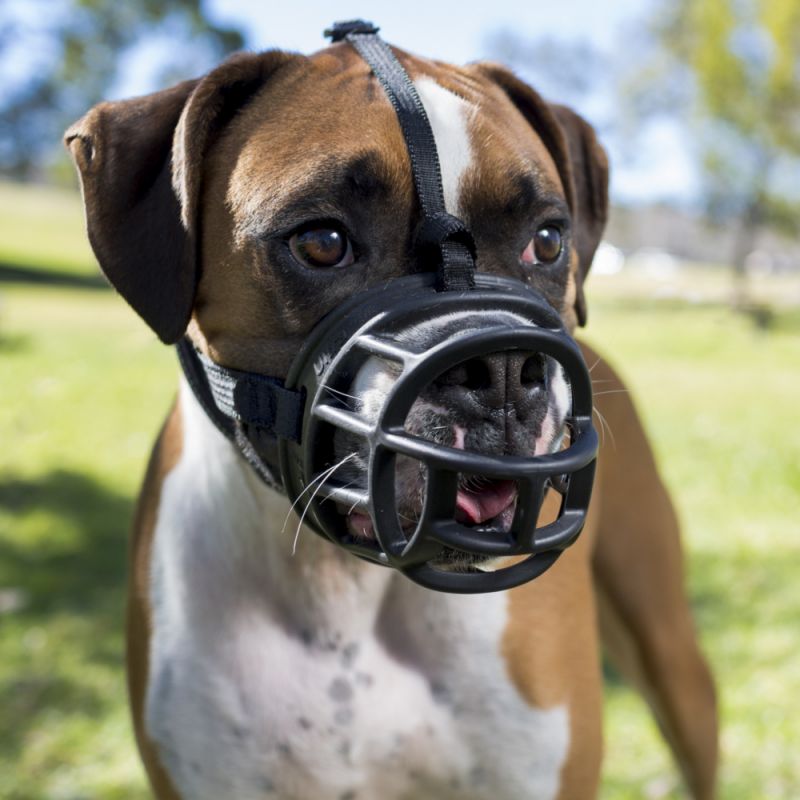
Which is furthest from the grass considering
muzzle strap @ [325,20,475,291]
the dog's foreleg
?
muzzle strap @ [325,20,475,291]

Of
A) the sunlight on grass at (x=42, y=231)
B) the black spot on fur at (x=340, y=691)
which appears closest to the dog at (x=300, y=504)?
the black spot on fur at (x=340, y=691)

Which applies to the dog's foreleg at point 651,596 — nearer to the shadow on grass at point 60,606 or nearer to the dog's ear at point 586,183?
the dog's ear at point 586,183

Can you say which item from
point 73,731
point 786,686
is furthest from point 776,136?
point 73,731

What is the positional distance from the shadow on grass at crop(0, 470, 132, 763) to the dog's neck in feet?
7.10

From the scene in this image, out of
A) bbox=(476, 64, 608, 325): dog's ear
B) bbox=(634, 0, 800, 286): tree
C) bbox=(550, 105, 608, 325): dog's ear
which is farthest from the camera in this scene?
bbox=(634, 0, 800, 286): tree

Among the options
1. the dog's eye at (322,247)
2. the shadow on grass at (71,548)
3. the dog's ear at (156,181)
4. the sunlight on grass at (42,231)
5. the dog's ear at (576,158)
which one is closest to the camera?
the dog's eye at (322,247)

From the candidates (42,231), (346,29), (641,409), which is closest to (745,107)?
(641,409)

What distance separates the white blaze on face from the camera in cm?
190

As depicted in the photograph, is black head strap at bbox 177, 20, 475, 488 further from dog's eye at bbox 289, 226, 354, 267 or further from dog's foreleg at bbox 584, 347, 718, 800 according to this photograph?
dog's foreleg at bbox 584, 347, 718, 800

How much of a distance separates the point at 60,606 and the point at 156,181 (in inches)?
139

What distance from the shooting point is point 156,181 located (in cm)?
211

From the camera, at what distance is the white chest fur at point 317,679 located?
2.22 metres

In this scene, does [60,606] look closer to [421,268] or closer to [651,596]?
[651,596]

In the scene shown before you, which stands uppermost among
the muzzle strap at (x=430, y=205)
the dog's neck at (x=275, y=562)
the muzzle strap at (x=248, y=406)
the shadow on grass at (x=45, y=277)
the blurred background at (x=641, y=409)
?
the muzzle strap at (x=430, y=205)
